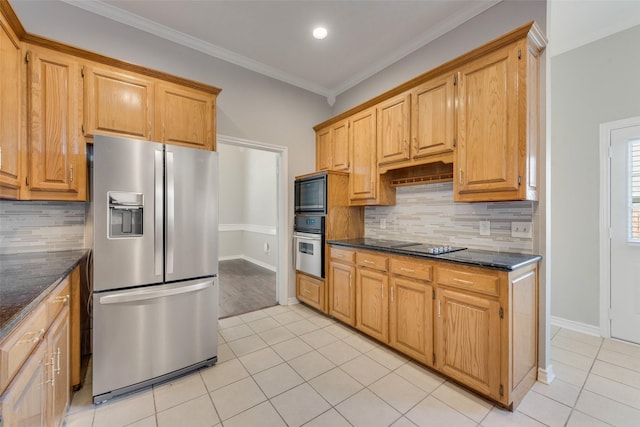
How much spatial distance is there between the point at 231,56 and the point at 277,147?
3.68ft

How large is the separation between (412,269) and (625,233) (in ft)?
7.13

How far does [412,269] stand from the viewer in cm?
217

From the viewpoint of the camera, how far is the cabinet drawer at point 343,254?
9.17ft

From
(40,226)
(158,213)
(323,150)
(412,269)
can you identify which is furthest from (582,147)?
(40,226)

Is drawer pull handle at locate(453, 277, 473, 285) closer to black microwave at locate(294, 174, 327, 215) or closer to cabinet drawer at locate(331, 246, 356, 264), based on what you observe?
cabinet drawer at locate(331, 246, 356, 264)

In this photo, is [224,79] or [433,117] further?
[224,79]

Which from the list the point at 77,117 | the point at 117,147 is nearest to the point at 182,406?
the point at 117,147

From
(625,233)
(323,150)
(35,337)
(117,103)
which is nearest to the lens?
(35,337)

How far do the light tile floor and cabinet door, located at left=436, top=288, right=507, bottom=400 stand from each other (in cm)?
15

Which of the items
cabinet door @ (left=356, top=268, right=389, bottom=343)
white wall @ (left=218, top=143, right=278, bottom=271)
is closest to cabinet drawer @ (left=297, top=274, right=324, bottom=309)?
cabinet door @ (left=356, top=268, right=389, bottom=343)

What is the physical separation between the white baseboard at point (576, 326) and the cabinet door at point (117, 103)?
446 centimetres

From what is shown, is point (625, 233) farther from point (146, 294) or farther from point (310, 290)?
point (146, 294)

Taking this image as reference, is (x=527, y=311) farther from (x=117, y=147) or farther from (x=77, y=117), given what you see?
(x=77, y=117)

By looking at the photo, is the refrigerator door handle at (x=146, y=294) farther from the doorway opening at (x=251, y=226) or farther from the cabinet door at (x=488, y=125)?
the cabinet door at (x=488, y=125)
